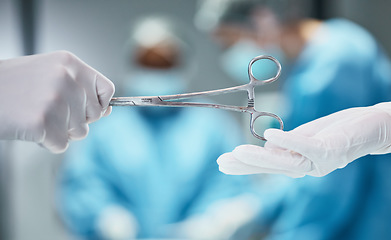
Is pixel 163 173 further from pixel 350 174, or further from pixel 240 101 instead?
pixel 350 174

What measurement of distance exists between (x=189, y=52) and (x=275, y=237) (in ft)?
3.26

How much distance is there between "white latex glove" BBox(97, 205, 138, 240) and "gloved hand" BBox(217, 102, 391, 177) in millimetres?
1180

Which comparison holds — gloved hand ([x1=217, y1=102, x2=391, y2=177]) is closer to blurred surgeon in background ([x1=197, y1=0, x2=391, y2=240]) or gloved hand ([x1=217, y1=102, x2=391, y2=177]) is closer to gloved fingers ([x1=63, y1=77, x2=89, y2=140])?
gloved fingers ([x1=63, y1=77, x2=89, y2=140])

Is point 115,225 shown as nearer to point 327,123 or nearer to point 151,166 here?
point 151,166

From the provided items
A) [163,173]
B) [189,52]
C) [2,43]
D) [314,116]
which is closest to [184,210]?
[163,173]

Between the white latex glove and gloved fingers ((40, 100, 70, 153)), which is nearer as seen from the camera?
gloved fingers ((40, 100, 70, 153))

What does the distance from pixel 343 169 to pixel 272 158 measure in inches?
26.8

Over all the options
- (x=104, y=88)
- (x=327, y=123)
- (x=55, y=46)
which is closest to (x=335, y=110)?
(x=327, y=123)

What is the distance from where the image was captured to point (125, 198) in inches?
78.2

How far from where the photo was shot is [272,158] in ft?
2.24

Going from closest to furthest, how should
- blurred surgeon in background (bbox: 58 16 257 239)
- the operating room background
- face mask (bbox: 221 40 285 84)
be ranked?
1. face mask (bbox: 221 40 285 84)
2. blurred surgeon in background (bbox: 58 16 257 239)
3. the operating room background

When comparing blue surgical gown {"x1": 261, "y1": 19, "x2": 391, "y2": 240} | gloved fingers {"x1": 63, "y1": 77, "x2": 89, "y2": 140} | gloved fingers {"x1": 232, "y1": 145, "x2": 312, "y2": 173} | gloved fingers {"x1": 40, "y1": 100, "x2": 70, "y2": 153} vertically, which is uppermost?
blue surgical gown {"x1": 261, "y1": 19, "x2": 391, "y2": 240}

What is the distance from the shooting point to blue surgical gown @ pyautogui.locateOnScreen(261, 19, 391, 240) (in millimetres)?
1301

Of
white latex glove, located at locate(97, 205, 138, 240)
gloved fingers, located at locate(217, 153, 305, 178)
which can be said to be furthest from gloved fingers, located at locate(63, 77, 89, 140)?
white latex glove, located at locate(97, 205, 138, 240)
